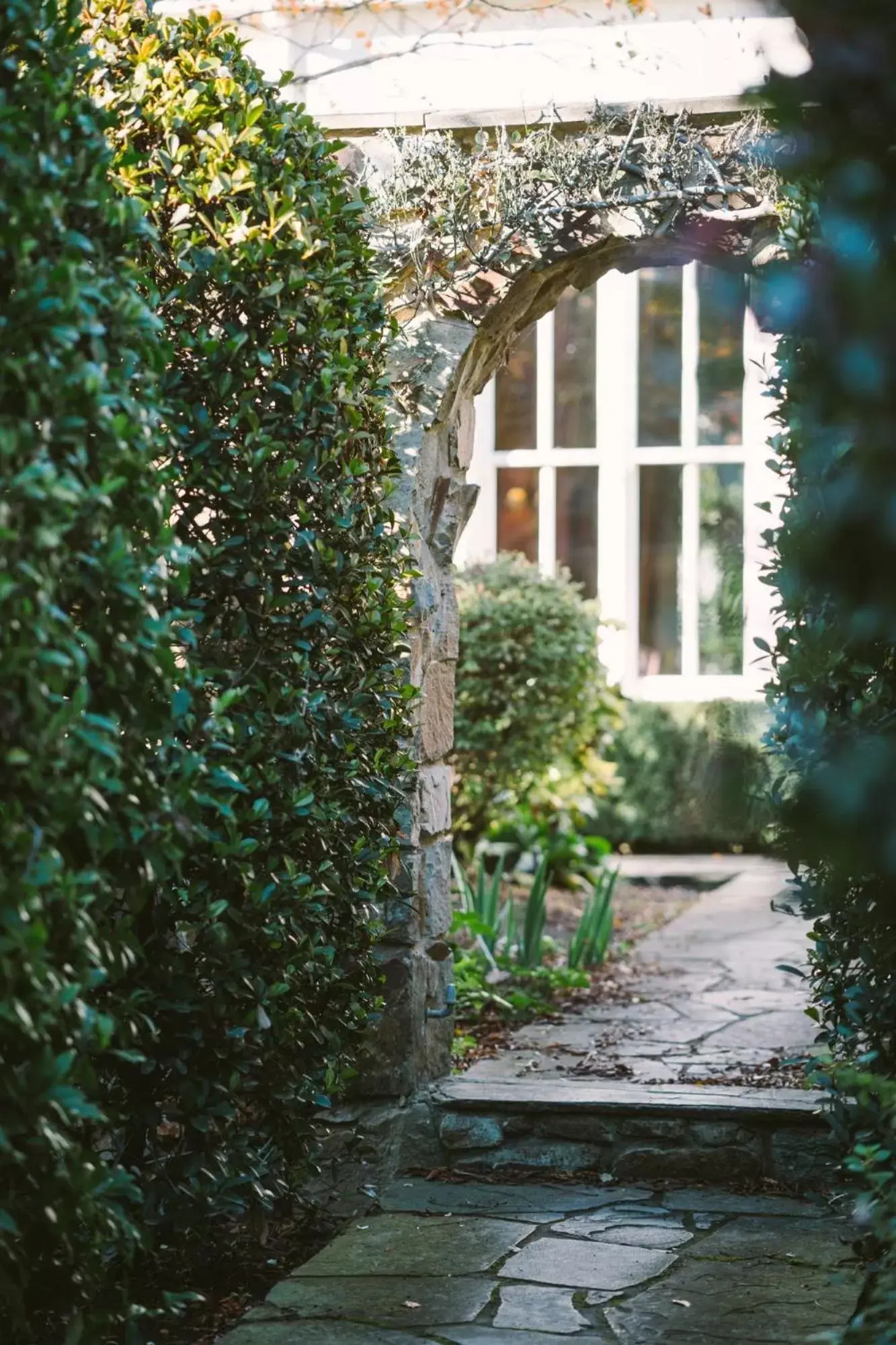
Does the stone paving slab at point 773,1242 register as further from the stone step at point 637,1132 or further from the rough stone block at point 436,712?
the rough stone block at point 436,712

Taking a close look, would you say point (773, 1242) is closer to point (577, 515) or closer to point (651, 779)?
point (651, 779)

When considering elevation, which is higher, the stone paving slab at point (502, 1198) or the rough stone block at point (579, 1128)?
the rough stone block at point (579, 1128)

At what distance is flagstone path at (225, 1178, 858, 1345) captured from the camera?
2.88 m

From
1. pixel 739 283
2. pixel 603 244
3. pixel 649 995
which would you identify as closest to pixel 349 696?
pixel 603 244

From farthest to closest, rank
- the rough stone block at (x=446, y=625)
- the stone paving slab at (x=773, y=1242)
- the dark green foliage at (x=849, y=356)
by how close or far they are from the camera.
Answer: the rough stone block at (x=446, y=625), the stone paving slab at (x=773, y=1242), the dark green foliage at (x=849, y=356)

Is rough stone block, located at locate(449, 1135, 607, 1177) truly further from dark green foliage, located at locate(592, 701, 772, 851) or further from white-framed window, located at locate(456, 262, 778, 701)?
white-framed window, located at locate(456, 262, 778, 701)

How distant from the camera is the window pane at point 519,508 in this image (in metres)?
9.27

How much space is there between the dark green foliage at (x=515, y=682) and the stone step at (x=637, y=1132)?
10.7 ft

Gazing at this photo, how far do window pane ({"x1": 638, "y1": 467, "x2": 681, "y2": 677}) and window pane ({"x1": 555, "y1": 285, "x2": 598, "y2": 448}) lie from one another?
0.48 meters

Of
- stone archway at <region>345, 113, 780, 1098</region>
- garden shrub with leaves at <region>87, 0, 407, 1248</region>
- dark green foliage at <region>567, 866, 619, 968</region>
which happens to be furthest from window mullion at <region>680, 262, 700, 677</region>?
garden shrub with leaves at <region>87, 0, 407, 1248</region>

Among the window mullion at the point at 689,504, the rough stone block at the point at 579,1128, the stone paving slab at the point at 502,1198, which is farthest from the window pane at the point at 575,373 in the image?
the stone paving slab at the point at 502,1198

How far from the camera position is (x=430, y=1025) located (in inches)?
163

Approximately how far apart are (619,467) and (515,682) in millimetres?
2350

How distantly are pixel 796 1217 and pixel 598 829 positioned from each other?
208 inches
